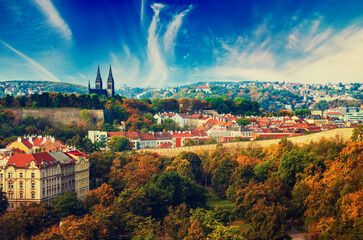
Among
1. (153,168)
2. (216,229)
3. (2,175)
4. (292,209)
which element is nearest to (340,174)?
(292,209)

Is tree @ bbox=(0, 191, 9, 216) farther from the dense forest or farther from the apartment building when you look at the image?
the apartment building

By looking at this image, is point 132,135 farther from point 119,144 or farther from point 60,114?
point 60,114

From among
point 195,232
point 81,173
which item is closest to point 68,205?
point 81,173

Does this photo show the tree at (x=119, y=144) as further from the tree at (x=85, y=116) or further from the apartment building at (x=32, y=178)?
the apartment building at (x=32, y=178)

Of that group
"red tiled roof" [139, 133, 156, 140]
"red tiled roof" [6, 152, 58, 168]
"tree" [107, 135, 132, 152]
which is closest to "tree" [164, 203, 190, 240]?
"red tiled roof" [6, 152, 58, 168]

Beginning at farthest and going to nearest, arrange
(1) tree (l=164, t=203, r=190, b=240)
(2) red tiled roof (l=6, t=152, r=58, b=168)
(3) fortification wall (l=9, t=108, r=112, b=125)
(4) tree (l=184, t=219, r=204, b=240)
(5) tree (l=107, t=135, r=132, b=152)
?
(3) fortification wall (l=9, t=108, r=112, b=125), (5) tree (l=107, t=135, r=132, b=152), (2) red tiled roof (l=6, t=152, r=58, b=168), (1) tree (l=164, t=203, r=190, b=240), (4) tree (l=184, t=219, r=204, b=240)
